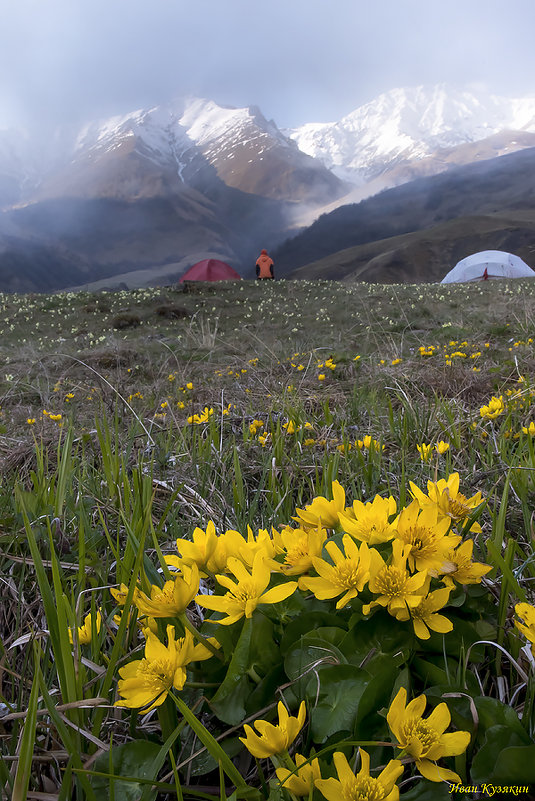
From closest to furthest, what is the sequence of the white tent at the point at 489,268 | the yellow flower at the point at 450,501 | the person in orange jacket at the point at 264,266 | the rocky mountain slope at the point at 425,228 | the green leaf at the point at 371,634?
the green leaf at the point at 371,634 < the yellow flower at the point at 450,501 < the person in orange jacket at the point at 264,266 < the white tent at the point at 489,268 < the rocky mountain slope at the point at 425,228

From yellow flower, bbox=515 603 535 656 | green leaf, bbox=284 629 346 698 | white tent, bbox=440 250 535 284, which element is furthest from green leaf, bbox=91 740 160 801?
white tent, bbox=440 250 535 284

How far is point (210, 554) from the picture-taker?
Answer: 0.85 meters

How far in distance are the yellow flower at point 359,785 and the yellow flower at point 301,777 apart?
0.10 feet

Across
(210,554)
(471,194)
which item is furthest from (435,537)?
(471,194)

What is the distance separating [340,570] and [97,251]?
153793 mm

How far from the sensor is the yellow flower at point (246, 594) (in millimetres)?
712

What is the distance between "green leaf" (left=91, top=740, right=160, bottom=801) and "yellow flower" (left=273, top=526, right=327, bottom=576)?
0.32 m

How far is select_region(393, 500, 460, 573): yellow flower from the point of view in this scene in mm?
773

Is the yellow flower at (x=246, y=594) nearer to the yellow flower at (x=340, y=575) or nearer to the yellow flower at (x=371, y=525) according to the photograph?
the yellow flower at (x=340, y=575)

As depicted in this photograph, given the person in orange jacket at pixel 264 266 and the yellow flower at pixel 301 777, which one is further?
the person in orange jacket at pixel 264 266

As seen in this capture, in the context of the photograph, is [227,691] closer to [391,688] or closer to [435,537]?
[391,688]

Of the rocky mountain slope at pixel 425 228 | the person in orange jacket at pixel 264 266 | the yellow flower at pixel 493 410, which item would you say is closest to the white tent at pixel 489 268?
the person in orange jacket at pixel 264 266

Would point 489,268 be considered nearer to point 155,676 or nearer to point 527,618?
point 527,618

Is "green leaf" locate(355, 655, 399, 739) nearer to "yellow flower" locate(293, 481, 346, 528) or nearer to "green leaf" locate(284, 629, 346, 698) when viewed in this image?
"green leaf" locate(284, 629, 346, 698)
